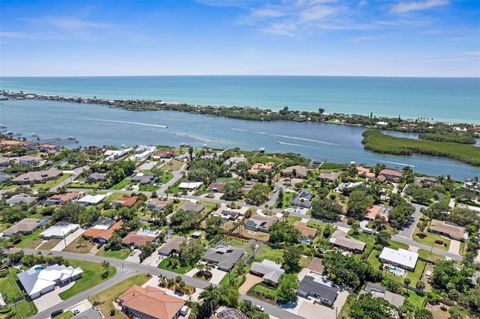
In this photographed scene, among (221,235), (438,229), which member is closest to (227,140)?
(221,235)

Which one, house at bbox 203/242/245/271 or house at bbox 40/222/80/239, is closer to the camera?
house at bbox 203/242/245/271

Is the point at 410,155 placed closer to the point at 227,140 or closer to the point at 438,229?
the point at 438,229

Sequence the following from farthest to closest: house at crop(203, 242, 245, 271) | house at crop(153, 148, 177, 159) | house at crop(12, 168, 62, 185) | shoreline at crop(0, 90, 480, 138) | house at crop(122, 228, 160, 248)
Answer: shoreline at crop(0, 90, 480, 138) → house at crop(153, 148, 177, 159) → house at crop(12, 168, 62, 185) → house at crop(122, 228, 160, 248) → house at crop(203, 242, 245, 271)

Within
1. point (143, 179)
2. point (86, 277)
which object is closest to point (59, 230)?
point (86, 277)

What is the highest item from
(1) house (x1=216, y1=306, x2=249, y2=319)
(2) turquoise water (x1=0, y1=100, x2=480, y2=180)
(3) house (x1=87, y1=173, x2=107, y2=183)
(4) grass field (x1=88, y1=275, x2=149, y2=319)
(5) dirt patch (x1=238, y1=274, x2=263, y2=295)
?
(2) turquoise water (x1=0, y1=100, x2=480, y2=180)

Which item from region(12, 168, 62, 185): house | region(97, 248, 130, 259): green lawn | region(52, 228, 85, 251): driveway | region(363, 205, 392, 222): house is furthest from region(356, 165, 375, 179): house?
region(12, 168, 62, 185): house

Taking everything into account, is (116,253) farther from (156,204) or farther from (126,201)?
(126,201)

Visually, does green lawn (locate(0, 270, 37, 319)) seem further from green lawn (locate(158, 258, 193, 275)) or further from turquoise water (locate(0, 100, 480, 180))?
turquoise water (locate(0, 100, 480, 180))
